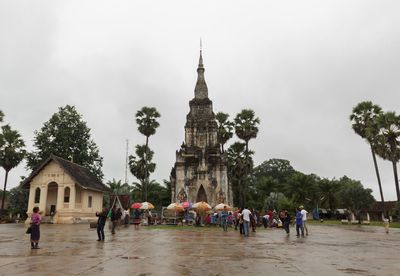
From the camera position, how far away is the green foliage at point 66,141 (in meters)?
45.7

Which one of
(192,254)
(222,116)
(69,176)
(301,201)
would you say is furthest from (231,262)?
(301,201)

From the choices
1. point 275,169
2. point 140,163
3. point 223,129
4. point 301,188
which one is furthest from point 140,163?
point 275,169

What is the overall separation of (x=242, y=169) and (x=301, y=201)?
57.7 ft

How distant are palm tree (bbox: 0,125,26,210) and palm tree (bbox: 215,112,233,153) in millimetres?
24488

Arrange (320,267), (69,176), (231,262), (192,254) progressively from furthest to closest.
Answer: (69,176)
(192,254)
(231,262)
(320,267)

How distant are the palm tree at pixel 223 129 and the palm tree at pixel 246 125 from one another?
4.68 metres

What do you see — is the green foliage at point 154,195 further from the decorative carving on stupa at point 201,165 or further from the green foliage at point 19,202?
the green foliage at point 19,202

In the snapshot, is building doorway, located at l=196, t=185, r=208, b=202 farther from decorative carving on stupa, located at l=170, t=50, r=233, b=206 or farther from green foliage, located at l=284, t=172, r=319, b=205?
green foliage, located at l=284, t=172, r=319, b=205

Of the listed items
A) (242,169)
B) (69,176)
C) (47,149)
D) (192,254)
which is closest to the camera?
(192,254)

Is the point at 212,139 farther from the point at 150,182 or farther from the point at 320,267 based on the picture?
the point at 320,267

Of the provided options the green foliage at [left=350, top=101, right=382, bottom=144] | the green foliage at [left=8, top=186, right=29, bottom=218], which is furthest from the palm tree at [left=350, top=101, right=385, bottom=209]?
the green foliage at [left=8, top=186, right=29, bottom=218]

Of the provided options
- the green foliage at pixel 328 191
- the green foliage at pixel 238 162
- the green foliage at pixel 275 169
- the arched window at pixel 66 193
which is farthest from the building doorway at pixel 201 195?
the green foliage at pixel 275 169

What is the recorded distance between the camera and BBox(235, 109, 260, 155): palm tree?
142ft

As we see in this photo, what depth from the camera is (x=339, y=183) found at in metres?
61.7
